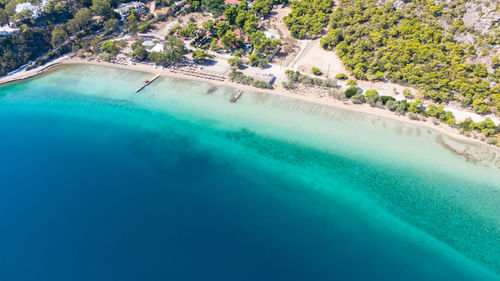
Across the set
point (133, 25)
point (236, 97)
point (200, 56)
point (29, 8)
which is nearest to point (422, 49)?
point (236, 97)

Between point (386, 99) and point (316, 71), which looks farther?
point (316, 71)

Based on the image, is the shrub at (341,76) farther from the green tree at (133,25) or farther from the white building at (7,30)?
the white building at (7,30)

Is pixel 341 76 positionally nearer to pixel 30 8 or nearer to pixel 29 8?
pixel 30 8

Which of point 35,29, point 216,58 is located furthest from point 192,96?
point 35,29

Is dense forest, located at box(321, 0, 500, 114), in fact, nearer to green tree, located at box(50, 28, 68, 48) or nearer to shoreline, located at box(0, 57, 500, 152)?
shoreline, located at box(0, 57, 500, 152)

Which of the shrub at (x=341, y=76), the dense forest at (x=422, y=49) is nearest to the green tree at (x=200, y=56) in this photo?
the dense forest at (x=422, y=49)

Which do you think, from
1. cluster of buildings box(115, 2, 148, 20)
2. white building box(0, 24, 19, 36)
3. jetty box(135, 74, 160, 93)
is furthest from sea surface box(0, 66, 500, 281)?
cluster of buildings box(115, 2, 148, 20)

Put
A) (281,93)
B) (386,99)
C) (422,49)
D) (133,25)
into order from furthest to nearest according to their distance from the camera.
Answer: (133,25), (422,49), (281,93), (386,99)
